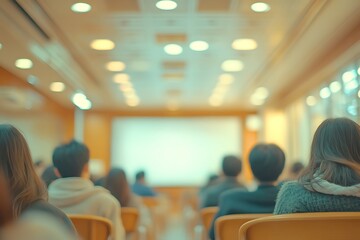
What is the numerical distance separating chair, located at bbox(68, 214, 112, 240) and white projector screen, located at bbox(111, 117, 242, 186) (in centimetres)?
1173

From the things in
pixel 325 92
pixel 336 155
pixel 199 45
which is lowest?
pixel 336 155

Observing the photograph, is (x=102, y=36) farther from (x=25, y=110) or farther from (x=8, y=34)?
(x=25, y=110)

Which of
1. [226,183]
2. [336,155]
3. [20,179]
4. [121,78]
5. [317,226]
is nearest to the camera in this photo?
[20,179]

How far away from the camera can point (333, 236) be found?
229 cm

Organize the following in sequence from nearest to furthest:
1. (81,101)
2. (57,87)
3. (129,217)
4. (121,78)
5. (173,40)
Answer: (129,217)
(173,40)
(121,78)
(57,87)
(81,101)

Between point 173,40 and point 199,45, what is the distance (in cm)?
42

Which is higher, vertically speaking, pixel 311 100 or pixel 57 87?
pixel 57 87

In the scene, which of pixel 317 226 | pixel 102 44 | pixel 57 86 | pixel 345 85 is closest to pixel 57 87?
pixel 57 86

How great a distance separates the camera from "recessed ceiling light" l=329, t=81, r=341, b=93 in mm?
7975

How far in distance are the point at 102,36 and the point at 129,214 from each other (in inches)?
142

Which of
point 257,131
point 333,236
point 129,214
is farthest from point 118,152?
point 333,236

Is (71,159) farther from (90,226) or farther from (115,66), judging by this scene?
(115,66)

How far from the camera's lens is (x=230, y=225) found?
120 inches

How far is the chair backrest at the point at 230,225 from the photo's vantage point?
3.01m
